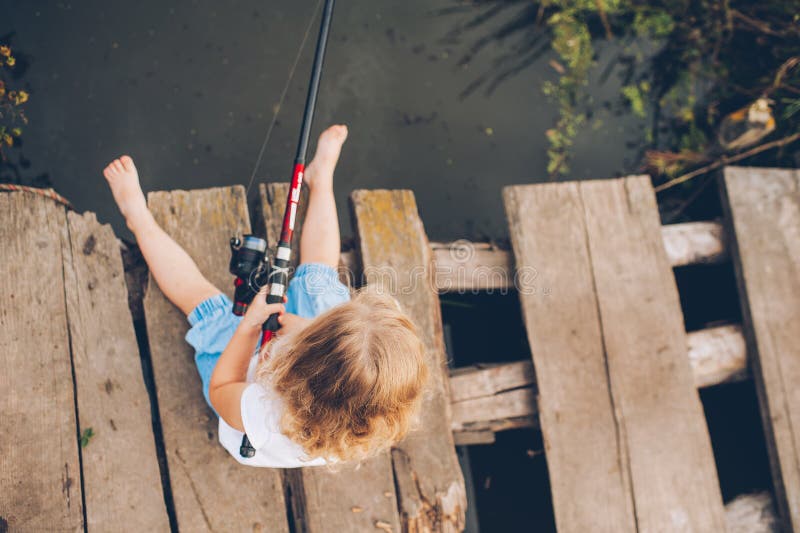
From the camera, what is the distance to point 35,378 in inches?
→ 72.9

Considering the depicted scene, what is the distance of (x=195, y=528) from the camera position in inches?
74.7

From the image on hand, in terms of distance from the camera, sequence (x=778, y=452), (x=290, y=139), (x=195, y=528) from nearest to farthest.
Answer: (x=195, y=528) → (x=778, y=452) → (x=290, y=139)

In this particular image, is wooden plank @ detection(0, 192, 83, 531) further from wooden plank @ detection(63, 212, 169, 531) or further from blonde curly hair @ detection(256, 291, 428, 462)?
blonde curly hair @ detection(256, 291, 428, 462)

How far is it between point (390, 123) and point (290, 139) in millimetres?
542

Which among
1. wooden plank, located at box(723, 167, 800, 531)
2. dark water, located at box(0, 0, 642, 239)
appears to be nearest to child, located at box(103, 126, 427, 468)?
dark water, located at box(0, 0, 642, 239)

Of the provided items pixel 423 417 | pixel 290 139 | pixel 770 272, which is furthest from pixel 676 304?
pixel 290 139

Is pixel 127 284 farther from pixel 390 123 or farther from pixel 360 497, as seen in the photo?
pixel 390 123

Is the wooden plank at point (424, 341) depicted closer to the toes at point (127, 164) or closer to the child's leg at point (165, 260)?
the child's leg at point (165, 260)

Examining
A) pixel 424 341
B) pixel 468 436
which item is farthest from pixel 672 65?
pixel 468 436

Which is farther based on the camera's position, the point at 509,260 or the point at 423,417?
the point at 509,260

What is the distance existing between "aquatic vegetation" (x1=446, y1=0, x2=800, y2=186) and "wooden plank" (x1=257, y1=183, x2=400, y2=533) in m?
1.93

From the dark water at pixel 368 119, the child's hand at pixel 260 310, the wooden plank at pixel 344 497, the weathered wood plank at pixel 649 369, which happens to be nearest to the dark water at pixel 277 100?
the dark water at pixel 368 119

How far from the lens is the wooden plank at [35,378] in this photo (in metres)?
1.79

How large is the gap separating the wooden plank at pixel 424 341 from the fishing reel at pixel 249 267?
1.53 feet
